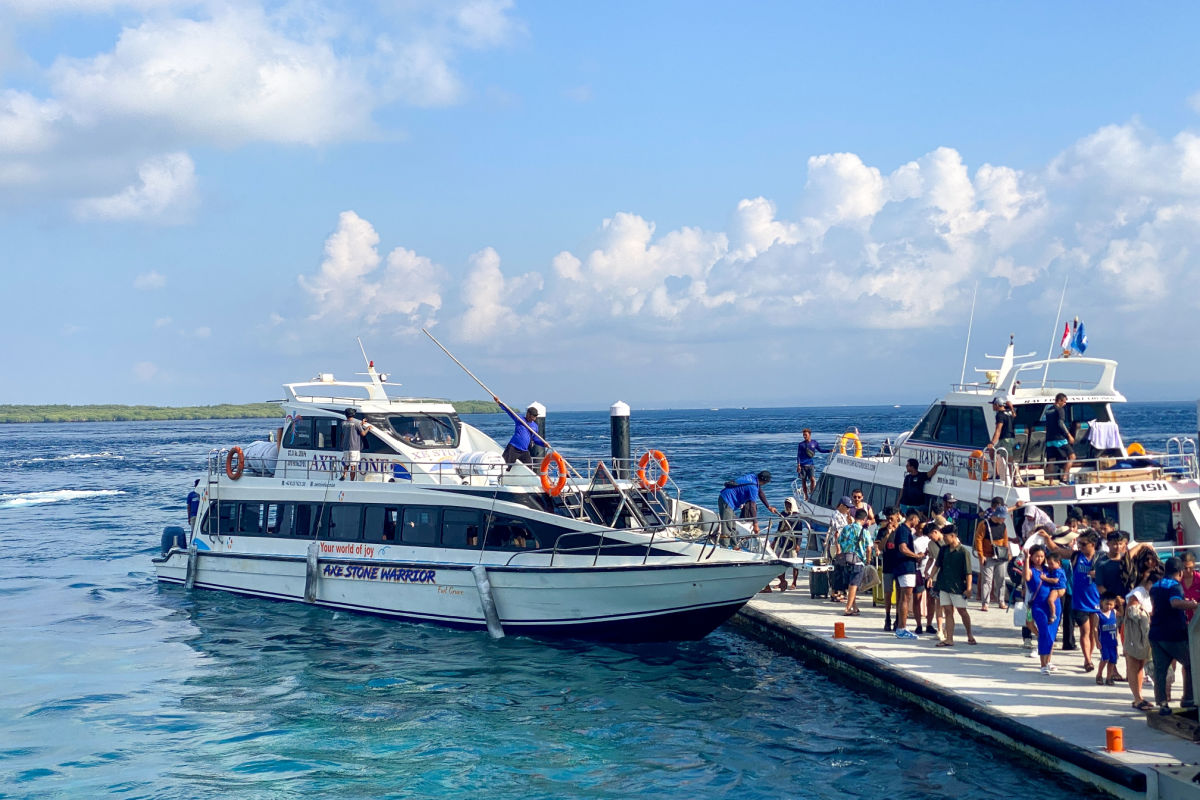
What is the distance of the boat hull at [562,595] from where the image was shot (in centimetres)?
1528

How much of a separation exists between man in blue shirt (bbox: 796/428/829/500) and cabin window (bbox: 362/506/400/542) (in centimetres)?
870

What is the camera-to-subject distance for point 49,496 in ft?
157

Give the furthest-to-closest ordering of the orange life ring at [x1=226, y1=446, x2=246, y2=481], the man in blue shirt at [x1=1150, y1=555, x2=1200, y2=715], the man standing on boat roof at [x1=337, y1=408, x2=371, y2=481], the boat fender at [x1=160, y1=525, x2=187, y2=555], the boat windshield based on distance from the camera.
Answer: the boat fender at [x1=160, y1=525, x2=187, y2=555]
the orange life ring at [x1=226, y1=446, x2=246, y2=481]
the boat windshield
the man standing on boat roof at [x1=337, y1=408, x2=371, y2=481]
the man in blue shirt at [x1=1150, y1=555, x2=1200, y2=715]

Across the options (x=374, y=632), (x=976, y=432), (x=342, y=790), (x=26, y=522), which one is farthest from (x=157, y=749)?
(x=26, y=522)

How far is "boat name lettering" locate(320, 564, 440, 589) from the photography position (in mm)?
17297

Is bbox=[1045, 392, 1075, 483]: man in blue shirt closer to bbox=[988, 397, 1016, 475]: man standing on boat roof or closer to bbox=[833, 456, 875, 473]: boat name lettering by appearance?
bbox=[988, 397, 1016, 475]: man standing on boat roof

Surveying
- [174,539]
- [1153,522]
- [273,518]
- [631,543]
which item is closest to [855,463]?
[1153,522]

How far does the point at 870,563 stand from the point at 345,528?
9280 millimetres

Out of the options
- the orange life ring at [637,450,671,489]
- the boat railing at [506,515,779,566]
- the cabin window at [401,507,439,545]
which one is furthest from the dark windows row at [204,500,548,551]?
the orange life ring at [637,450,671,489]

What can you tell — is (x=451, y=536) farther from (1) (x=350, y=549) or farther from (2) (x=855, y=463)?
(2) (x=855, y=463)

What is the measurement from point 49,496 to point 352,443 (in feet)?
118

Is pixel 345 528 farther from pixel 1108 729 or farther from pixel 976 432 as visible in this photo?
pixel 1108 729

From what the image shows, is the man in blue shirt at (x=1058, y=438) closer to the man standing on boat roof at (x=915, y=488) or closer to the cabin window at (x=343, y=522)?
the man standing on boat roof at (x=915, y=488)

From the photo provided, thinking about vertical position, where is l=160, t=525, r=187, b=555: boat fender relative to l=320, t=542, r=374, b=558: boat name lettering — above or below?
below
